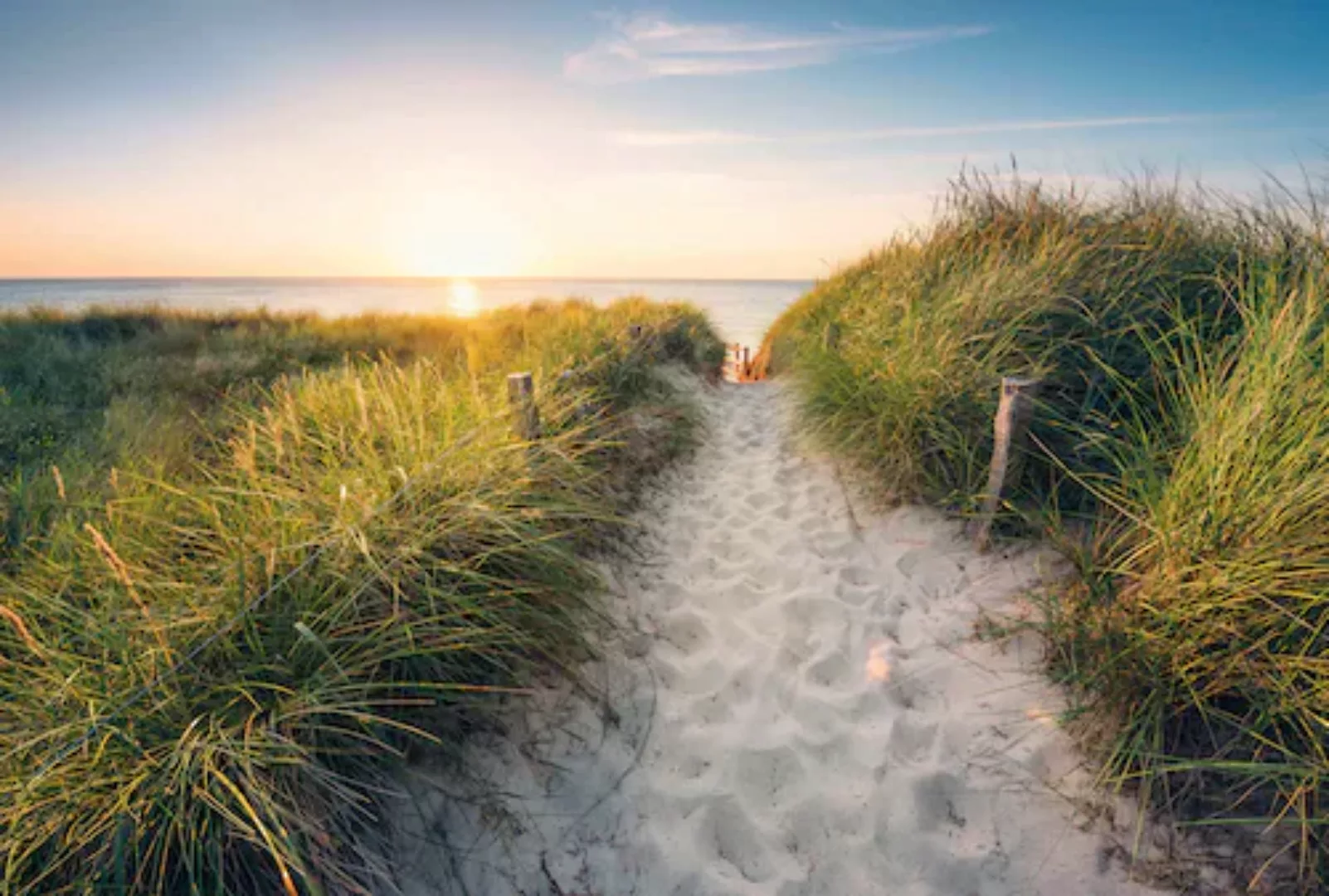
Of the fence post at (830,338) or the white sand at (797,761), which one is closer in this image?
the white sand at (797,761)

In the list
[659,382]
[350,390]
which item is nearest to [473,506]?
[350,390]

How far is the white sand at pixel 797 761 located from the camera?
2051 millimetres

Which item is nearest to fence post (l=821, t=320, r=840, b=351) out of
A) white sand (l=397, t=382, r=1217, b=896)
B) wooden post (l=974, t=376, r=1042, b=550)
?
wooden post (l=974, t=376, r=1042, b=550)

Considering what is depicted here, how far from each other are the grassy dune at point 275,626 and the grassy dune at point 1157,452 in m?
2.28

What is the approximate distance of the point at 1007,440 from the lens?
3371mm

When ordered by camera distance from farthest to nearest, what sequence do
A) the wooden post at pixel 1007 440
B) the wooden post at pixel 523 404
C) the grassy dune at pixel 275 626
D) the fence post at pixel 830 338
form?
the fence post at pixel 830 338, the wooden post at pixel 523 404, the wooden post at pixel 1007 440, the grassy dune at pixel 275 626

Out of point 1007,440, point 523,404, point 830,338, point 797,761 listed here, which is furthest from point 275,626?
point 830,338

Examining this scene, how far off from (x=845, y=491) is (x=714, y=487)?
1207 millimetres

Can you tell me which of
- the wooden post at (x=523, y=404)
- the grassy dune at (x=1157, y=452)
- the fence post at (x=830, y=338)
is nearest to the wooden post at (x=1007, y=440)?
the grassy dune at (x=1157, y=452)

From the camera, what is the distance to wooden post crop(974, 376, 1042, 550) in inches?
131

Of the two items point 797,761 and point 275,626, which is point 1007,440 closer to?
point 797,761

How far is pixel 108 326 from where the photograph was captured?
1177 cm

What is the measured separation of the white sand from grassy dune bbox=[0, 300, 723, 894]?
12.8 inches

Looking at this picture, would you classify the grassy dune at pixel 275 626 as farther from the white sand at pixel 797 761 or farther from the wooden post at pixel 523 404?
the white sand at pixel 797 761
